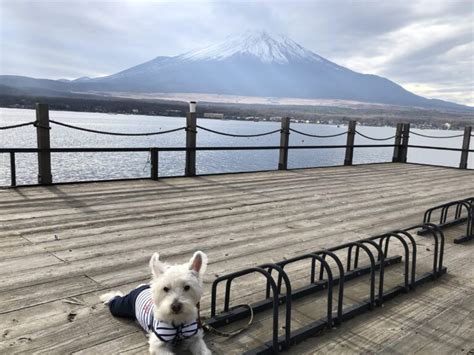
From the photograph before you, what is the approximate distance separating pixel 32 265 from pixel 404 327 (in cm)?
282

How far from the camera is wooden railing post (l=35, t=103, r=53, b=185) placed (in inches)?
249

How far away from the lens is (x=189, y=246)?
157 inches

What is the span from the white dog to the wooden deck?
24cm

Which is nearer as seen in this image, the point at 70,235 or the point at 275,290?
the point at 275,290

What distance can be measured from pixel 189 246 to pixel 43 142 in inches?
147

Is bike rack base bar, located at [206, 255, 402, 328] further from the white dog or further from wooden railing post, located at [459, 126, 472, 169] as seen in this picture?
wooden railing post, located at [459, 126, 472, 169]

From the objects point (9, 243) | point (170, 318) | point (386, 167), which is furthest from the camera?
point (386, 167)

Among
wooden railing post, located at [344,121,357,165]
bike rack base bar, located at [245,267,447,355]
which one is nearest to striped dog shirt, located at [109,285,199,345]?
bike rack base bar, located at [245,267,447,355]

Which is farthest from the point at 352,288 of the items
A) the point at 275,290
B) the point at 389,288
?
the point at 275,290

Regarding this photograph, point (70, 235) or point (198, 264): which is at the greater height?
point (198, 264)

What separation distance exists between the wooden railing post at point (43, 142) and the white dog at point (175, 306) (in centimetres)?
486

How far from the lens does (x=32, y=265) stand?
333 centimetres

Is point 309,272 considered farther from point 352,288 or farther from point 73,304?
point 73,304

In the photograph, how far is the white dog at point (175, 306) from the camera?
1.93 meters
